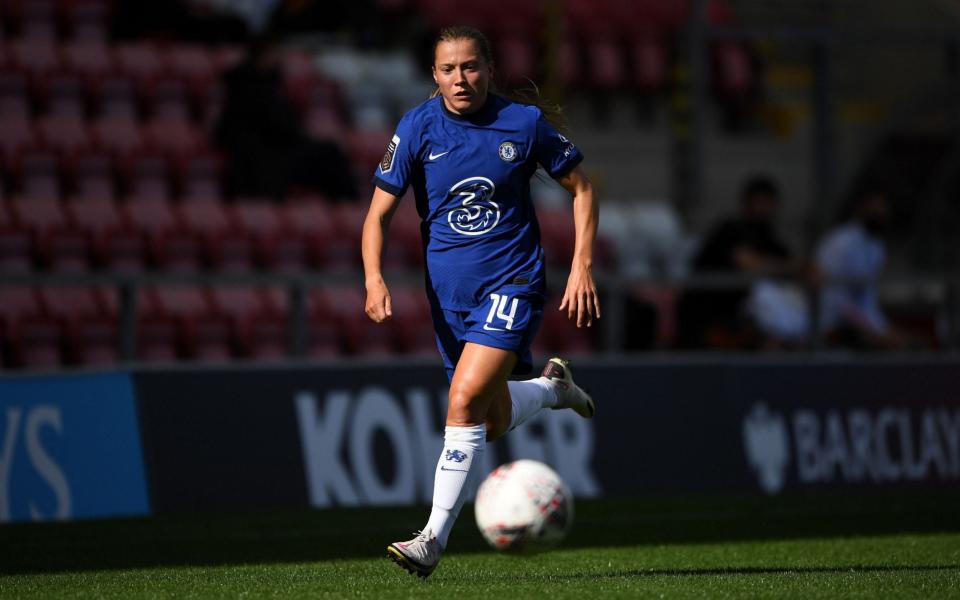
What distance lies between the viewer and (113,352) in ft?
35.9

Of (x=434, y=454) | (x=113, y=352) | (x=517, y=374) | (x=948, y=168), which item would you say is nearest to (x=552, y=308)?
(x=434, y=454)

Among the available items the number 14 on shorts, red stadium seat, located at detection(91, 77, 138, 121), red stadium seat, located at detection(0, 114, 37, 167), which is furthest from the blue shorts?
red stadium seat, located at detection(91, 77, 138, 121)

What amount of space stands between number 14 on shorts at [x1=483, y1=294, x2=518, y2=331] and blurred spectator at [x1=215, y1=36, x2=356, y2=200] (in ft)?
22.2

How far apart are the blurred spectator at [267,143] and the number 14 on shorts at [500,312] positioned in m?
6.76

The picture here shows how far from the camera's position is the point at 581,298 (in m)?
6.16

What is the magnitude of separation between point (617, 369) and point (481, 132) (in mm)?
4869

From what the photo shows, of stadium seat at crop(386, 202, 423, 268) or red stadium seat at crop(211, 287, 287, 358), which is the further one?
stadium seat at crop(386, 202, 423, 268)

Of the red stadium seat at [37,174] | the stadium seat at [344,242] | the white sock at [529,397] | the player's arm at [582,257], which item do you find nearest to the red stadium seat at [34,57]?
the red stadium seat at [37,174]

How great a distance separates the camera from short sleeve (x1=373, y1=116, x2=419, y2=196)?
6340mm

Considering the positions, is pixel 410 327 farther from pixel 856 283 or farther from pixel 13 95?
pixel 13 95

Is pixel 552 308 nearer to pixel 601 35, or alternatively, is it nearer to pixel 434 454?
pixel 434 454

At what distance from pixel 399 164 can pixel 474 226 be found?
0.37m

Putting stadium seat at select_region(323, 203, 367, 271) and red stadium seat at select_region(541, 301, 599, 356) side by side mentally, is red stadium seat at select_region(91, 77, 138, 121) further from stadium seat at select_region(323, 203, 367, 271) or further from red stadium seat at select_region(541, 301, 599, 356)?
red stadium seat at select_region(541, 301, 599, 356)

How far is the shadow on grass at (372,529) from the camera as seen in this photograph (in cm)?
746
